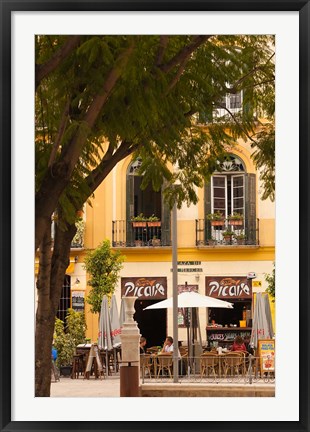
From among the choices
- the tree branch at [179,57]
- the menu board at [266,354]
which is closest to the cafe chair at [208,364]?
the menu board at [266,354]

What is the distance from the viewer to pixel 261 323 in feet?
69.4

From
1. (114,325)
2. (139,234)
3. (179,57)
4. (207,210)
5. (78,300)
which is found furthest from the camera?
(139,234)

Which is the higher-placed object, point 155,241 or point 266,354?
point 155,241

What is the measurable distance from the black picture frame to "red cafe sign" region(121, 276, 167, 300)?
2299 centimetres

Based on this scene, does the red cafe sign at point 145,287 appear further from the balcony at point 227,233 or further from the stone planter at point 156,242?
the balcony at point 227,233

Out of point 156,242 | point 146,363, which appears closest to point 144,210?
point 156,242

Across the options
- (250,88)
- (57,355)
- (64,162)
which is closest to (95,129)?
(64,162)

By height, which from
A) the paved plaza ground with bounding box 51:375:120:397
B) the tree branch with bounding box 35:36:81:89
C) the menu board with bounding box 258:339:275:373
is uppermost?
the tree branch with bounding box 35:36:81:89

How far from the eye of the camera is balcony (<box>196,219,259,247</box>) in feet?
93.1

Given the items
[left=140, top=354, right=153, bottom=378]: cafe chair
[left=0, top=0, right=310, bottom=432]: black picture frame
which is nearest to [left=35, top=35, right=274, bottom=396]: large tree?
[left=0, top=0, right=310, bottom=432]: black picture frame

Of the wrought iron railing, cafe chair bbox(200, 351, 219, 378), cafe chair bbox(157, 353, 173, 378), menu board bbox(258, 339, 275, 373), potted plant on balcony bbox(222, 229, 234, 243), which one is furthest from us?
potted plant on balcony bbox(222, 229, 234, 243)

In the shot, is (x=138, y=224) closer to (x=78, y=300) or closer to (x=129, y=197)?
(x=129, y=197)

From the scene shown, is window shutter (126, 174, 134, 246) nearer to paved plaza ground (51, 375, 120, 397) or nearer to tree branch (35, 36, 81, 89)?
paved plaza ground (51, 375, 120, 397)

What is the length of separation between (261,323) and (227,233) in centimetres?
755
